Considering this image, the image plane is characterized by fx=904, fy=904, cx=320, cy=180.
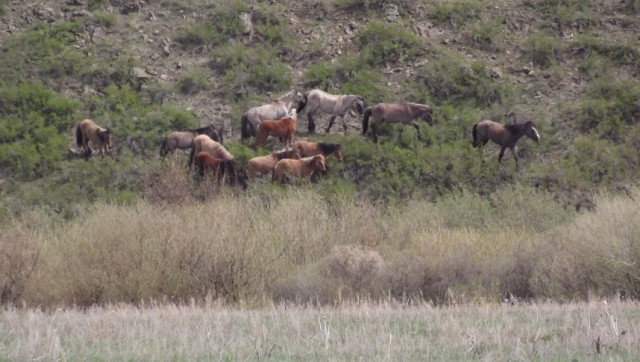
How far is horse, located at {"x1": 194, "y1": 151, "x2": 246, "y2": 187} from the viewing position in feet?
78.3

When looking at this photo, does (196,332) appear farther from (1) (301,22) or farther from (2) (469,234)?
(1) (301,22)

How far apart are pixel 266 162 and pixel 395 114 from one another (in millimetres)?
4811

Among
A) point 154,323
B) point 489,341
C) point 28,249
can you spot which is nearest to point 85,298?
point 28,249

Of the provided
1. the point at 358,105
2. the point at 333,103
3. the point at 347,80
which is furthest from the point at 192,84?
the point at 358,105

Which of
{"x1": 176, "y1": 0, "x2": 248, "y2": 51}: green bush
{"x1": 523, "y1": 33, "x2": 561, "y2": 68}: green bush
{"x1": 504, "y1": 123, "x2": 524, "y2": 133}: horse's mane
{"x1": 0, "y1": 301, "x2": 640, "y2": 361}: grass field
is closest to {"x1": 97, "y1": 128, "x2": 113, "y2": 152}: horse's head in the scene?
{"x1": 176, "y1": 0, "x2": 248, "y2": 51}: green bush

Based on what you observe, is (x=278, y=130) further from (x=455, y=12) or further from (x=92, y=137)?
(x=455, y=12)

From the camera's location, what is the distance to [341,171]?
84.8ft

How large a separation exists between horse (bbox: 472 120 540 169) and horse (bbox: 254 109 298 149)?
17.8 ft

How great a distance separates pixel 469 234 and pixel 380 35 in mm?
14605

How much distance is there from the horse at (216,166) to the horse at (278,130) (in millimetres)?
2428

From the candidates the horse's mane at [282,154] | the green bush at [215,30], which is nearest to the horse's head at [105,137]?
the horse's mane at [282,154]

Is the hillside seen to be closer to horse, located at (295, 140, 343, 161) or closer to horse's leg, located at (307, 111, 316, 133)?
horse, located at (295, 140, 343, 161)

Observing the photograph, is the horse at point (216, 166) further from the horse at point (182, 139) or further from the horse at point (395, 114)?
the horse at point (395, 114)

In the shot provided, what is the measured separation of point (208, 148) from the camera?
Result: 25.1m
